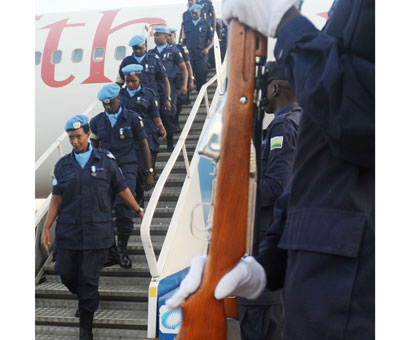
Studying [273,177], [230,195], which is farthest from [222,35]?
[230,195]

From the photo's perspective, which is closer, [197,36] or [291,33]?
[291,33]

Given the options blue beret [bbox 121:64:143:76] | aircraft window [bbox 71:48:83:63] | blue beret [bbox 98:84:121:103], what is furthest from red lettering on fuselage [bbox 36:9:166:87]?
blue beret [bbox 98:84:121:103]

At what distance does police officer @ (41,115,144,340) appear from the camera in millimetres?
4254

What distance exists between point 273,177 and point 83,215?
2.18 m

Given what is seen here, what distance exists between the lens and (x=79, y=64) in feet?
29.1

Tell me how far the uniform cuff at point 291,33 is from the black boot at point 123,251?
4170mm

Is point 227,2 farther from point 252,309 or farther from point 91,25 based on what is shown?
point 91,25

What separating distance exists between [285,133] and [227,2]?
1547 mm

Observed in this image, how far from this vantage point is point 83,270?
4.21 meters

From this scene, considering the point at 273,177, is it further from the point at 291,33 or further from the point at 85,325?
the point at 85,325

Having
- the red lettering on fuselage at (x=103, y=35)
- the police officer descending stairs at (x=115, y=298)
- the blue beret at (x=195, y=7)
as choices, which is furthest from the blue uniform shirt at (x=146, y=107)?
the red lettering on fuselage at (x=103, y=35)

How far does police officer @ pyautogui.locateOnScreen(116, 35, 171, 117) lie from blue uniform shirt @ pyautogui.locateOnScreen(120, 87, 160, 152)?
40cm

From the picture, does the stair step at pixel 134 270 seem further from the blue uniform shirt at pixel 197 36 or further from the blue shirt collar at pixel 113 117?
the blue uniform shirt at pixel 197 36

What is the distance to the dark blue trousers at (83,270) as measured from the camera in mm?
4223
